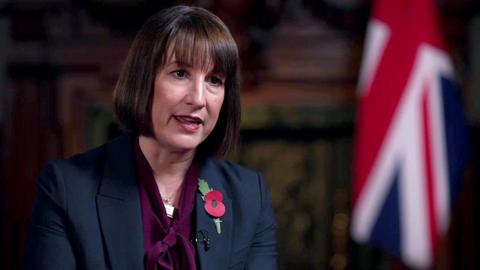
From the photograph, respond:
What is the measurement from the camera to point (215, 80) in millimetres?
1315

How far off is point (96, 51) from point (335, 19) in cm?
101

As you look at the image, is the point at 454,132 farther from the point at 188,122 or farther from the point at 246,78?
the point at 188,122

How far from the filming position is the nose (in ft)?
4.11

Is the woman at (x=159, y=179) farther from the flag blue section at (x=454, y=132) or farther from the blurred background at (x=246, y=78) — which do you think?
the blurred background at (x=246, y=78)

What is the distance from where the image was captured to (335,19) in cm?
322

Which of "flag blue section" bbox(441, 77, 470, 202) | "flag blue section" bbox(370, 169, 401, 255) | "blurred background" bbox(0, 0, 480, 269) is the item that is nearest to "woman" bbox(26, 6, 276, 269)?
"flag blue section" bbox(370, 169, 401, 255)

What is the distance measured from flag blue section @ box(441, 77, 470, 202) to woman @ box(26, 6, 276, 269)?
1.59 metres

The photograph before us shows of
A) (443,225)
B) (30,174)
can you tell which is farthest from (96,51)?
(443,225)

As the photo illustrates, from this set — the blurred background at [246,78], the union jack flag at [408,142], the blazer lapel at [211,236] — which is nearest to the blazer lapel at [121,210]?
the blazer lapel at [211,236]

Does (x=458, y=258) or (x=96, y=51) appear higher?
(x=96, y=51)

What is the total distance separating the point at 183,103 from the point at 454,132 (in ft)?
5.90

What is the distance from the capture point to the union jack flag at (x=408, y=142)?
2777mm

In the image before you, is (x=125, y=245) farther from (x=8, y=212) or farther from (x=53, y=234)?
(x=8, y=212)

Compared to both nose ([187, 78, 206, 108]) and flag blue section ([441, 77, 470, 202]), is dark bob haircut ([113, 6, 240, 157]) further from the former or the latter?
flag blue section ([441, 77, 470, 202])
